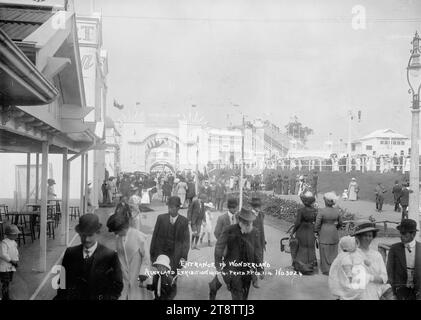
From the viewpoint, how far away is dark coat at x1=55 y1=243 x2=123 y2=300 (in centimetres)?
324

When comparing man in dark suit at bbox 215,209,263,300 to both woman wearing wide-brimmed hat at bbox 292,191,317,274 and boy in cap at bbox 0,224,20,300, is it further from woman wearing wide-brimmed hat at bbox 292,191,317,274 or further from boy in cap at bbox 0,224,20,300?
boy in cap at bbox 0,224,20,300

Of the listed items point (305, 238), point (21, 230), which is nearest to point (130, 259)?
point (305, 238)

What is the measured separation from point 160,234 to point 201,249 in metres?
3.06

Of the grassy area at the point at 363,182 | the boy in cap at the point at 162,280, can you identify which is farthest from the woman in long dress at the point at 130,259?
the grassy area at the point at 363,182

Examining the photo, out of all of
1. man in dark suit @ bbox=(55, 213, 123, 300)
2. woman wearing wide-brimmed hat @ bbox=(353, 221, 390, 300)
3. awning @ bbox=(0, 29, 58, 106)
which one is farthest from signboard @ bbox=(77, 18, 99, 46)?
woman wearing wide-brimmed hat @ bbox=(353, 221, 390, 300)

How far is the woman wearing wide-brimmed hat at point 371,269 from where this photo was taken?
373 cm

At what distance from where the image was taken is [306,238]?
6.13 meters

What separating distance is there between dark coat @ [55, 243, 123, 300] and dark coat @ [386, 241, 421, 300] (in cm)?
252

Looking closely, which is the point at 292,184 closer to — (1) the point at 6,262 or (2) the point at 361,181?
(2) the point at 361,181

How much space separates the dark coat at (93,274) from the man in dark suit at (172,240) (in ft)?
3.90

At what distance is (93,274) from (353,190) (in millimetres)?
13196

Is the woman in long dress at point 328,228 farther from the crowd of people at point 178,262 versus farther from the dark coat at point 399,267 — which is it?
Answer: the dark coat at point 399,267
